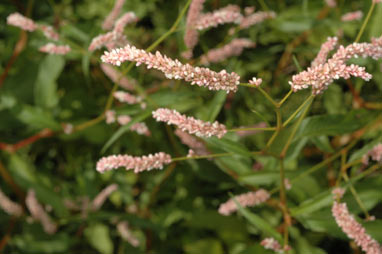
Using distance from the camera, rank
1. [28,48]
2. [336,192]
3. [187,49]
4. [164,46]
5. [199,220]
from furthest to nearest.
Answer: [164,46] < [28,48] < [199,220] < [187,49] < [336,192]

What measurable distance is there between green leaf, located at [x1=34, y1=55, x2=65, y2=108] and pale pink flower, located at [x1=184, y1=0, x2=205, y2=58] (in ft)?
2.09

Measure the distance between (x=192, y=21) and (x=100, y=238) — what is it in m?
1.04

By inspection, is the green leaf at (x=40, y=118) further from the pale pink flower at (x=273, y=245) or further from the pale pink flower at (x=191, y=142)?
the pale pink flower at (x=273, y=245)

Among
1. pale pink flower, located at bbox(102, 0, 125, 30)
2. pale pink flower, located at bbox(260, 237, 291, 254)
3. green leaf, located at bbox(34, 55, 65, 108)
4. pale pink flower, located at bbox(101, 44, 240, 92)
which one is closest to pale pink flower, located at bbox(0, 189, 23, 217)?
green leaf, located at bbox(34, 55, 65, 108)

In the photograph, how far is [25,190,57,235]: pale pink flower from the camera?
5.35ft

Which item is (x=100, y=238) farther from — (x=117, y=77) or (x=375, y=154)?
(x=375, y=154)

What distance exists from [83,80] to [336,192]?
51.8 inches

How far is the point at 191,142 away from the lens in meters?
1.25

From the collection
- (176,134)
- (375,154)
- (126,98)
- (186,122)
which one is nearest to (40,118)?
(126,98)

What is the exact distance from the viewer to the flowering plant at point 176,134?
4.38ft

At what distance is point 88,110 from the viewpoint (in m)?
1.86

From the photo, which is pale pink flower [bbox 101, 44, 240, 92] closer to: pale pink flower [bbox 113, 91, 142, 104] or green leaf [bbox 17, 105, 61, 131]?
pale pink flower [bbox 113, 91, 142, 104]

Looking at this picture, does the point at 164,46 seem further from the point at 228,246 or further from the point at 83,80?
the point at 228,246

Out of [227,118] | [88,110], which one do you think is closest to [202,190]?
[227,118]
